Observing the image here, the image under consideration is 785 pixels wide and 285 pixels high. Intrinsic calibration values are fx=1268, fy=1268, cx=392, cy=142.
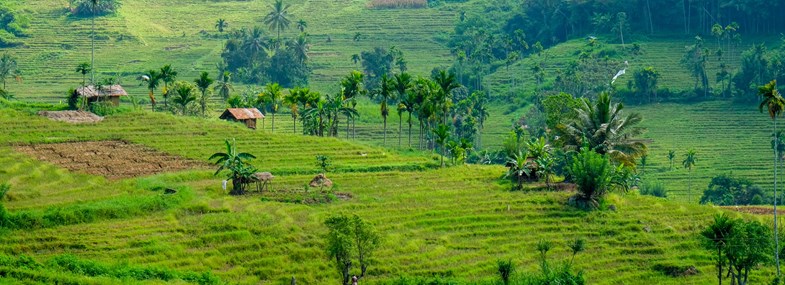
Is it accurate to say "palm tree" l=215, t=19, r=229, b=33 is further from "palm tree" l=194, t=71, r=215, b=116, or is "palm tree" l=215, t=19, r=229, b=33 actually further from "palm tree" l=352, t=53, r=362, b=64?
"palm tree" l=194, t=71, r=215, b=116

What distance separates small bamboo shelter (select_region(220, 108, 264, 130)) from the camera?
8862cm

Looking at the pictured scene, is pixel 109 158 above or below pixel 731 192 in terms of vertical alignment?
above

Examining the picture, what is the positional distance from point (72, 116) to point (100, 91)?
3778 mm

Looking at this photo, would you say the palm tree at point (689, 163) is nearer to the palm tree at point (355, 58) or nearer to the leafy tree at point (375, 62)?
the leafy tree at point (375, 62)

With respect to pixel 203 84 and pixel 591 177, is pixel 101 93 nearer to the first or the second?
pixel 203 84

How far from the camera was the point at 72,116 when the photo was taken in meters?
81.2

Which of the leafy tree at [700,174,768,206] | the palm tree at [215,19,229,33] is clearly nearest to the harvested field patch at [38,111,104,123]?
the leafy tree at [700,174,768,206]

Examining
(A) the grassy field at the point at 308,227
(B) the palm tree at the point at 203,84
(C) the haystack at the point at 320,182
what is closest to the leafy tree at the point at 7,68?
(B) the palm tree at the point at 203,84

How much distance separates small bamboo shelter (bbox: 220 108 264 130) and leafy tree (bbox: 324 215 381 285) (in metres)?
37.7

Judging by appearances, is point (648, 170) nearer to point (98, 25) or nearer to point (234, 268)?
point (234, 268)

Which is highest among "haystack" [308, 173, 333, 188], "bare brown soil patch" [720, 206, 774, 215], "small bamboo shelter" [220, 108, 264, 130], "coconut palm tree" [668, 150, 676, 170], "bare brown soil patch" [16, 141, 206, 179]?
"small bamboo shelter" [220, 108, 264, 130]

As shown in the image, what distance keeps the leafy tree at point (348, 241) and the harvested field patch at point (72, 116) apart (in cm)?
3375

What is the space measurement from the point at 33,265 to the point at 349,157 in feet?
107

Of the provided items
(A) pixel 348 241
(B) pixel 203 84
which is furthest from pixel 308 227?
(B) pixel 203 84
